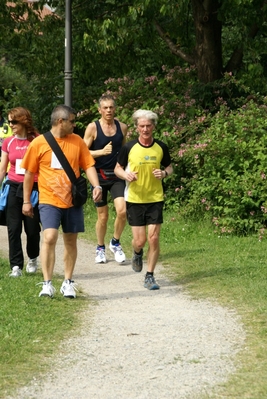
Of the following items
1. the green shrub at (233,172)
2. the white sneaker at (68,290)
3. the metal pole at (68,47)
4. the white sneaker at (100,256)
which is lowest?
the white sneaker at (100,256)

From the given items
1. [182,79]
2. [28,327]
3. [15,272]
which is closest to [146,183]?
[15,272]

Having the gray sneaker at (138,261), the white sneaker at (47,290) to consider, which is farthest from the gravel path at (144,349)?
the gray sneaker at (138,261)

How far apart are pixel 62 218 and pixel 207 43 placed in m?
9.56

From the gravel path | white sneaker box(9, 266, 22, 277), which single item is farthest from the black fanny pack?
the gravel path

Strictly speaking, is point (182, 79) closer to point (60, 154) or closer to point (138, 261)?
point (138, 261)

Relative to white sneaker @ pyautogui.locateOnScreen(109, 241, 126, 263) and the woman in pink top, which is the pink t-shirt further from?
white sneaker @ pyautogui.locateOnScreen(109, 241, 126, 263)

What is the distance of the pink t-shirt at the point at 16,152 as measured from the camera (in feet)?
32.3

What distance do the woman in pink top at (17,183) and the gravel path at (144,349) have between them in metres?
0.96

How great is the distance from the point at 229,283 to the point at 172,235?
4.15m

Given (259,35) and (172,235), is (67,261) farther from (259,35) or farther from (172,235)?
(259,35)

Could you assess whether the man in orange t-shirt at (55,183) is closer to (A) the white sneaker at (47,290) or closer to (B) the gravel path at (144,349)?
(A) the white sneaker at (47,290)

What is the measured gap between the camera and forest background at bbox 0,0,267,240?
13.5 m

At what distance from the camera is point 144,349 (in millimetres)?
6758

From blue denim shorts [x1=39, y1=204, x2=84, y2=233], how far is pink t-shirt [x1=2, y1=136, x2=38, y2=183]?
1.27 m
